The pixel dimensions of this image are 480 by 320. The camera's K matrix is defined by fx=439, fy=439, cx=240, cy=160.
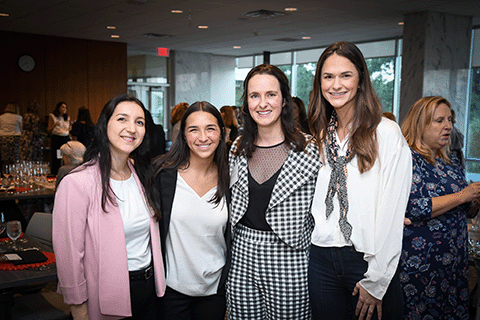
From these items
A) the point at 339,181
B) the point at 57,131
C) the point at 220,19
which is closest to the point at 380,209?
the point at 339,181

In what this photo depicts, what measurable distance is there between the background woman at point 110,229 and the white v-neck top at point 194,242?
0.08 meters

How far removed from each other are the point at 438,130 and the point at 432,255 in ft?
2.40

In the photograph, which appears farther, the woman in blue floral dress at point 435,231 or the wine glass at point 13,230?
the wine glass at point 13,230

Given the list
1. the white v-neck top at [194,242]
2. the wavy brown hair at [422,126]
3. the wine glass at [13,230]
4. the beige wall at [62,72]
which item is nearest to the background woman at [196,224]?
the white v-neck top at [194,242]

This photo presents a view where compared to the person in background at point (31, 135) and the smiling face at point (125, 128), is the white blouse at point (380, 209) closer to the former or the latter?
the smiling face at point (125, 128)

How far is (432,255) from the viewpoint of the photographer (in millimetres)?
2400

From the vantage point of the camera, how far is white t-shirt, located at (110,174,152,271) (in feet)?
6.82

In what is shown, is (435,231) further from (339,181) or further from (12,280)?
(12,280)

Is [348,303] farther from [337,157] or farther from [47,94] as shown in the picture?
[47,94]

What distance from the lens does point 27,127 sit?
932cm

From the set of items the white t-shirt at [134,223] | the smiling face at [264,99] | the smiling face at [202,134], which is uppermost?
the smiling face at [264,99]

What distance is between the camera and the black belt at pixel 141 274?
6.84ft

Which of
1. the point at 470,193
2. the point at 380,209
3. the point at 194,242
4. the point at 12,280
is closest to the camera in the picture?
the point at 380,209

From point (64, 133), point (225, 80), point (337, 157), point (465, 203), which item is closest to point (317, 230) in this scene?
point (337, 157)
